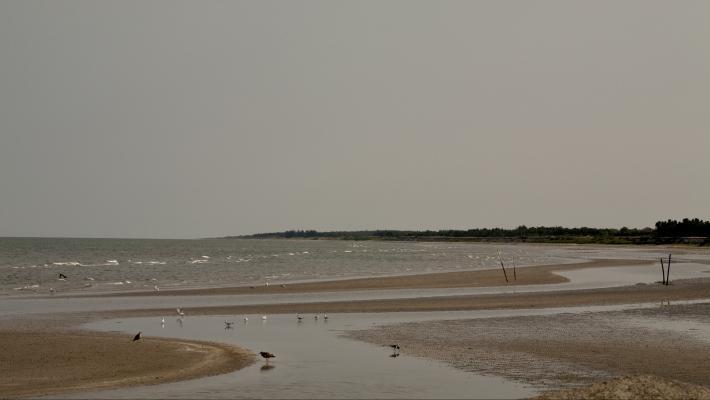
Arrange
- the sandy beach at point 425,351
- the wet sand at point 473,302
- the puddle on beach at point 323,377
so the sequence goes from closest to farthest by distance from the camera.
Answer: the puddle on beach at point 323,377 → the sandy beach at point 425,351 → the wet sand at point 473,302

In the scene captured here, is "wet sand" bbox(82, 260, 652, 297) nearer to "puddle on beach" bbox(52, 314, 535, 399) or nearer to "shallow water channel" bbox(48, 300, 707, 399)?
"shallow water channel" bbox(48, 300, 707, 399)

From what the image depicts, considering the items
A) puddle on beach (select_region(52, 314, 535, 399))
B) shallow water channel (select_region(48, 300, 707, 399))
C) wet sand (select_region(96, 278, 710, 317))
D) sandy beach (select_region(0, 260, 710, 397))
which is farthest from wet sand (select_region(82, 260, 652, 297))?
puddle on beach (select_region(52, 314, 535, 399))

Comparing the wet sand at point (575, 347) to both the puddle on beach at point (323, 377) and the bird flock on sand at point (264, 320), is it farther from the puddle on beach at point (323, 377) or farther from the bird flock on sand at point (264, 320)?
the puddle on beach at point (323, 377)

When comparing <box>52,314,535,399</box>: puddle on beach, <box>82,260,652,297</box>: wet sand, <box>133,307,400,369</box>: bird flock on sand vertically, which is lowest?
<box>52,314,535,399</box>: puddle on beach

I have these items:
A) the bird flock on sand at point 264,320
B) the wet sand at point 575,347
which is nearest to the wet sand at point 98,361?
the bird flock on sand at point 264,320

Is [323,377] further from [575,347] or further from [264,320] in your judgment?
[264,320]

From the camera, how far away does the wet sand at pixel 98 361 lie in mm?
16656

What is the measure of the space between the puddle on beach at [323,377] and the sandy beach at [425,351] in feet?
2.55

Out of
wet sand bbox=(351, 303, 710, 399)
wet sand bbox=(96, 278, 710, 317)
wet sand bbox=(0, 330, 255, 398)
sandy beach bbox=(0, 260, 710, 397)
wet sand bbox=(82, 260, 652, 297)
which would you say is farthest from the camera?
wet sand bbox=(82, 260, 652, 297)

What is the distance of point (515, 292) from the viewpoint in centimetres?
4272

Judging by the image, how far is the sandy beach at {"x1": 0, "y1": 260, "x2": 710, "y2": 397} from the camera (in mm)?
17234

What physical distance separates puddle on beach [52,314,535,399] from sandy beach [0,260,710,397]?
0.78 m

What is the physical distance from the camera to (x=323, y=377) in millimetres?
17328

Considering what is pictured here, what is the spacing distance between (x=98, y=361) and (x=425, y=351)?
8456 millimetres
